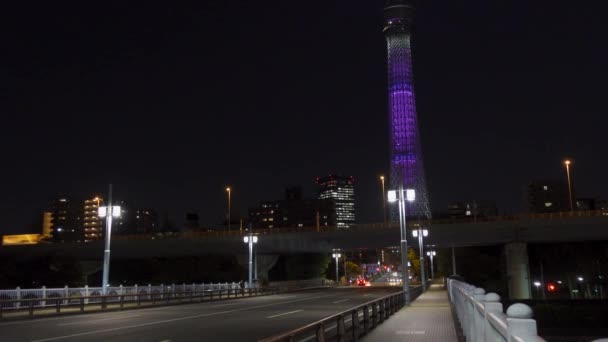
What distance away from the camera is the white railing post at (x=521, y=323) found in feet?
12.9

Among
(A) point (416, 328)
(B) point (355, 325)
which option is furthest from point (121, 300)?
(B) point (355, 325)

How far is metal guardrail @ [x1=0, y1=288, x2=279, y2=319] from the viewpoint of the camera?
30.7m

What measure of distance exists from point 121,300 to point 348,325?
20537mm

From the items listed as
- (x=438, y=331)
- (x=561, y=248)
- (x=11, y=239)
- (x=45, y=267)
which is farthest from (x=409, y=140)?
(x=438, y=331)

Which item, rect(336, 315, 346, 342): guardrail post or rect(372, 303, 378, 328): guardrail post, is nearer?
rect(336, 315, 346, 342): guardrail post

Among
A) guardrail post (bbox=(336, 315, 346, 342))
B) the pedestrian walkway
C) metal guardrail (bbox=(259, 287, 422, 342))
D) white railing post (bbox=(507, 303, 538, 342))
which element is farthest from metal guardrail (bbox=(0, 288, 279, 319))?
white railing post (bbox=(507, 303, 538, 342))

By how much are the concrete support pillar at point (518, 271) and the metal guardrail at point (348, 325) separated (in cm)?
4547

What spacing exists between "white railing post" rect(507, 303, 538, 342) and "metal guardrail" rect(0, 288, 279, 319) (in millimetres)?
28479

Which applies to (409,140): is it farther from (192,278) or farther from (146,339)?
(146,339)

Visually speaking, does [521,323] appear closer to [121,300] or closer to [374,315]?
[374,315]

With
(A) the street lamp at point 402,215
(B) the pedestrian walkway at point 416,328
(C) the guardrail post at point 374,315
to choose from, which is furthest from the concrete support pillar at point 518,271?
(C) the guardrail post at point 374,315

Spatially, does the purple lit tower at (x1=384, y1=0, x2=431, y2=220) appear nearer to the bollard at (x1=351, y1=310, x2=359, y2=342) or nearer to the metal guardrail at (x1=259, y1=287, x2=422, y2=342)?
the metal guardrail at (x1=259, y1=287, x2=422, y2=342)

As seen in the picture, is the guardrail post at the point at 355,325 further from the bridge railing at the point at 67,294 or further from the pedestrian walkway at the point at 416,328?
the bridge railing at the point at 67,294

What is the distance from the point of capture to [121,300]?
36906 mm
